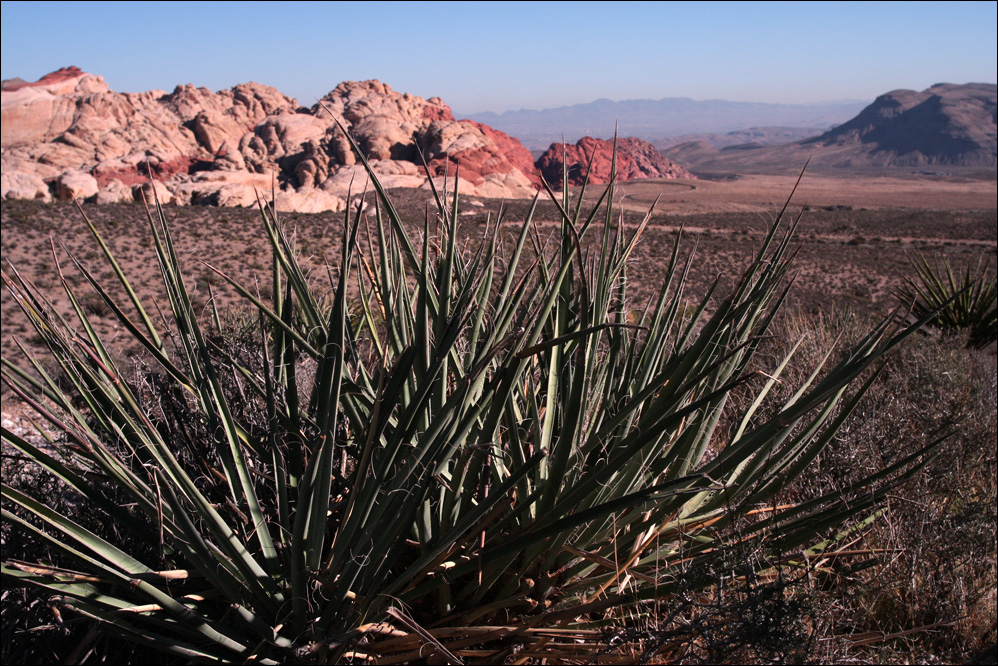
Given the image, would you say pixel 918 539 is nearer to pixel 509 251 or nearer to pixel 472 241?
pixel 509 251

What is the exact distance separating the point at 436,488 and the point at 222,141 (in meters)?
78.3

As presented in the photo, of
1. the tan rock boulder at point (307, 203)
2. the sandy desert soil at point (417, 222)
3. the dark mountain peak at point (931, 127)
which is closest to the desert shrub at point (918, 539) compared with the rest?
the sandy desert soil at point (417, 222)

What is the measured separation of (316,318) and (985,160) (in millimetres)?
175397

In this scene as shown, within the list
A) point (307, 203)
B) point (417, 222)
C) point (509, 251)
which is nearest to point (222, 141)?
point (307, 203)

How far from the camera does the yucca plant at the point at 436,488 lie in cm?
161

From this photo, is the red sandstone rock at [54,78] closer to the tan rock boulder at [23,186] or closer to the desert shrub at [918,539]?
the tan rock boulder at [23,186]

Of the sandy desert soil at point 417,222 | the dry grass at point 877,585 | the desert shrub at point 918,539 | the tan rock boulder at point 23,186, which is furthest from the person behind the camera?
the tan rock boulder at point 23,186

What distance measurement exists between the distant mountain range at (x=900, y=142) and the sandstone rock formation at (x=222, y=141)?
8912 centimetres

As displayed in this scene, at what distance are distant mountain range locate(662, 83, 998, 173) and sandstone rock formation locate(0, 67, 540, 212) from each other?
292ft

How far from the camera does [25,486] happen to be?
2.81 meters

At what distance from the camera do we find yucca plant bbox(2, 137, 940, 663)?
63.4 inches

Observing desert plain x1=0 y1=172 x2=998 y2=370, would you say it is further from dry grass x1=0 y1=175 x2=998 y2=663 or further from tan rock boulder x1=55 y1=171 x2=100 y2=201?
tan rock boulder x1=55 y1=171 x2=100 y2=201

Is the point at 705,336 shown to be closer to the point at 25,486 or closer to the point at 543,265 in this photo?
the point at 543,265

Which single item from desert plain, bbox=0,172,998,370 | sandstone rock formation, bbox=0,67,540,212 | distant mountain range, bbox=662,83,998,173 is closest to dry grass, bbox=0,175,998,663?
desert plain, bbox=0,172,998,370
